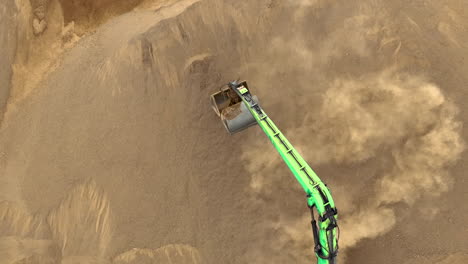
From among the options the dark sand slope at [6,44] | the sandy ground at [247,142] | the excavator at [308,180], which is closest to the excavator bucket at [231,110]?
the excavator at [308,180]

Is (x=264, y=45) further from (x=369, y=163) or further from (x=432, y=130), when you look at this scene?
(x=432, y=130)

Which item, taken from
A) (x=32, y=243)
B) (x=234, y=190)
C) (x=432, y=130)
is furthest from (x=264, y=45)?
(x=32, y=243)

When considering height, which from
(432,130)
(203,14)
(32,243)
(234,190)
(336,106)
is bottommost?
(32,243)

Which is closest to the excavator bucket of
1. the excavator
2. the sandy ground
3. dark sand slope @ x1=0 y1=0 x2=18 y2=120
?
the excavator

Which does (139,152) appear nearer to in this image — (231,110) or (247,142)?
(231,110)

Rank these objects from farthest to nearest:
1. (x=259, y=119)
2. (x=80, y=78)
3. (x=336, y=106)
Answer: (x=80, y=78)
(x=336, y=106)
(x=259, y=119)

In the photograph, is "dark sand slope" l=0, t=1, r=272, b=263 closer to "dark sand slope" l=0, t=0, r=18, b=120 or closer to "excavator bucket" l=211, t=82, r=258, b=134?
"excavator bucket" l=211, t=82, r=258, b=134
